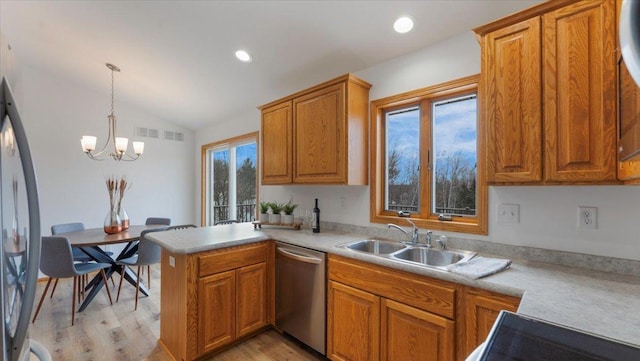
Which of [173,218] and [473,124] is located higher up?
[473,124]

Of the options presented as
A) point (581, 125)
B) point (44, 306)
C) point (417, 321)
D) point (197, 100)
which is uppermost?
point (197, 100)

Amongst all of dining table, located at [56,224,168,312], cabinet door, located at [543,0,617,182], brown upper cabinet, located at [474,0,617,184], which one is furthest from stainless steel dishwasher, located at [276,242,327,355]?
dining table, located at [56,224,168,312]

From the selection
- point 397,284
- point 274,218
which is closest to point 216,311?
point 274,218

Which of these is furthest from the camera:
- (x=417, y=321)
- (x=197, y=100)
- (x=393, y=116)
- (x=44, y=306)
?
(x=197, y=100)

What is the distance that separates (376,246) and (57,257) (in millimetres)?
3046

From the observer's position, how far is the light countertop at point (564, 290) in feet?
3.20

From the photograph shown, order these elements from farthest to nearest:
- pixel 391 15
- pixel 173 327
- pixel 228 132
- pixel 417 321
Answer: pixel 228 132
pixel 173 327
pixel 391 15
pixel 417 321

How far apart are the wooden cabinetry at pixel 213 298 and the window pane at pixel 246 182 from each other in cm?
189

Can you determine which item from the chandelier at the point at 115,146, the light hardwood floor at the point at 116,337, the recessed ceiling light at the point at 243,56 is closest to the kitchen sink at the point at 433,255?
the light hardwood floor at the point at 116,337

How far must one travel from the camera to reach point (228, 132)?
4.50 m

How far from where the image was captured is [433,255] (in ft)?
6.68

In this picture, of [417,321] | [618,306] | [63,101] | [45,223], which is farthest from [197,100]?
[618,306]

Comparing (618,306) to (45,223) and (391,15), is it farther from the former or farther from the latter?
(45,223)

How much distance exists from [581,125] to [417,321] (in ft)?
4.25
